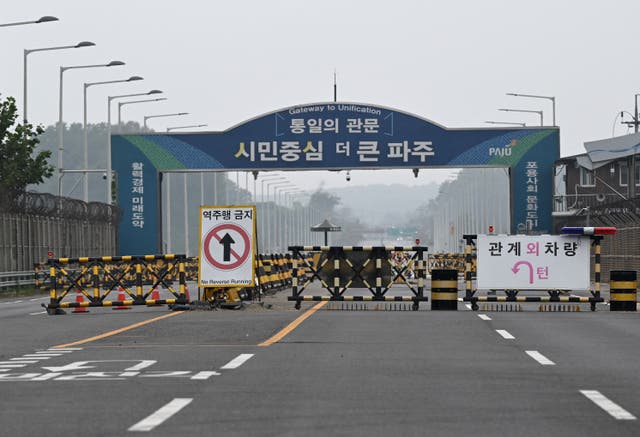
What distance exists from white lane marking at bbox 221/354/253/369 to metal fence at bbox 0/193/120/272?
101 feet

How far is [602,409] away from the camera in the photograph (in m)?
9.66

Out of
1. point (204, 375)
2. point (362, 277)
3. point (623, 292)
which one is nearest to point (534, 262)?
point (623, 292)

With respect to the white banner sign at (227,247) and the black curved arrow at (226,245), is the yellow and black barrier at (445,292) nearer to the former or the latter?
the white banner sign at (227,247)

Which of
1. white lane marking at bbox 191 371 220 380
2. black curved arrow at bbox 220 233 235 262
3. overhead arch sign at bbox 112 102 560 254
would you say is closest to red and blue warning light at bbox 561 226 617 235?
black curved arrow at bbox 220 233 235 262

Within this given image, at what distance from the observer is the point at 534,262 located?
87.6 ft

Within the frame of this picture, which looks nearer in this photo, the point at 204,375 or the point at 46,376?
the point at 204,375

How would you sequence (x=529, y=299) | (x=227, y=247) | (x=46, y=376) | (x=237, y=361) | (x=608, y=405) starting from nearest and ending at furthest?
(x=608, y=405), (x=46, y=376), (x=237, y=361), (x=227, y=247), (x=529, y=299)

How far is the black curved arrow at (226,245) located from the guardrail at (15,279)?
20.0 metres

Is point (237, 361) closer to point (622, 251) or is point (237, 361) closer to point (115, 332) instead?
point (115, 332)

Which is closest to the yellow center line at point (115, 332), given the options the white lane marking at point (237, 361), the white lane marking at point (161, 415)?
the white lane marking at point (237, 361)

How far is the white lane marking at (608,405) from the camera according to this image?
9.24 m

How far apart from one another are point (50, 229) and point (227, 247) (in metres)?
26.4

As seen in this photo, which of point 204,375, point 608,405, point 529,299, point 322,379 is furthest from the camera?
point 529,299

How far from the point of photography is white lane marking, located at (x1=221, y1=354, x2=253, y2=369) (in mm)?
13163
